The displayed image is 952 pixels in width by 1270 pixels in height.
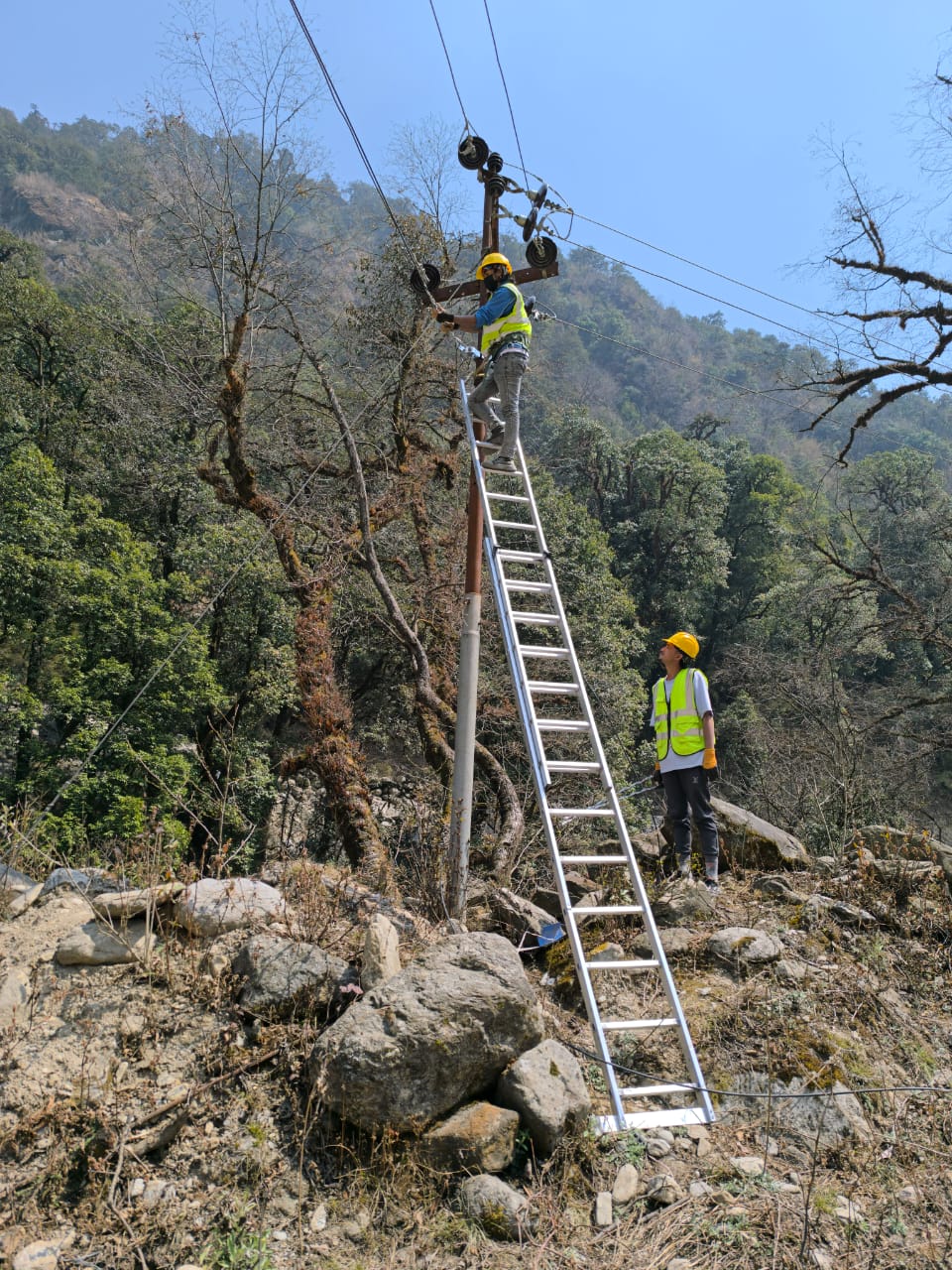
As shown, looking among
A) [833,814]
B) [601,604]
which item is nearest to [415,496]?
[833,814]

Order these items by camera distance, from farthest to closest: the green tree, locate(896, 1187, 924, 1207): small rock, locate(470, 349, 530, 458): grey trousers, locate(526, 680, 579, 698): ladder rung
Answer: the green tree
locate(470, 349, 530, 458): grey trousers
locate(526, 680, 579, 698): ladder rung
locate(896, 1187, 924, 1207): small rock

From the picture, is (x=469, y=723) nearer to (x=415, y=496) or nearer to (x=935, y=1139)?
(x=935, y=1139)

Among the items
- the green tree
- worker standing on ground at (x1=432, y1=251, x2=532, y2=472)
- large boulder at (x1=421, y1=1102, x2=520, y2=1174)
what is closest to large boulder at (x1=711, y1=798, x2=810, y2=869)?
worker standing on ground at (x1=432, y1=251, x2=532, y2=472)

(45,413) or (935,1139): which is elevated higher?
(45,413)

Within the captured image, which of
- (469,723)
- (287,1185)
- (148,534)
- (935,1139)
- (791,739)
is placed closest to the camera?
(287,1185)

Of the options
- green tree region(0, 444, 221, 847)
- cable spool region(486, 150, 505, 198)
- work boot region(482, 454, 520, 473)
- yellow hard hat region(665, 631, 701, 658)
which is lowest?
green tree region(0, 444, 221, 847)

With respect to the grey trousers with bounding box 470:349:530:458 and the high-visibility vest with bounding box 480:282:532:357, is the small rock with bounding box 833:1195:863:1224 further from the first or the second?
the high-visibility vest with bounding box 480:282:532:357

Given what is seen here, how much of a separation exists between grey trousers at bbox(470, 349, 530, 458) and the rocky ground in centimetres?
370

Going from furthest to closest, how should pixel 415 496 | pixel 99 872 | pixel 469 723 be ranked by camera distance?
1. pixel 415 496
2. pixel 469 723
3. pixel 99 872

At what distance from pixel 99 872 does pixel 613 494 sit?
3132 cm

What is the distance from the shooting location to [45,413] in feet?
71.2

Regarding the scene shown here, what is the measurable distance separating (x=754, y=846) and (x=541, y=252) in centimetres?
538

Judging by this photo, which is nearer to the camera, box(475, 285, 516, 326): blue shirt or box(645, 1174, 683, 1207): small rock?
box(645, 1174, 683, 1207): small rock

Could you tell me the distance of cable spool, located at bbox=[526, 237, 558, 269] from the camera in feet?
22.4
